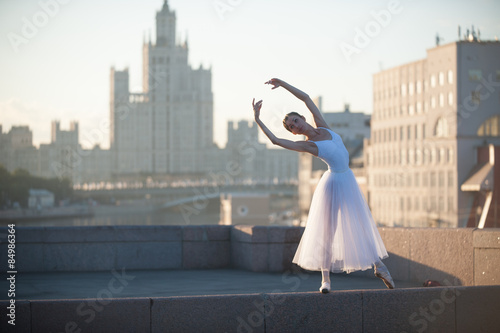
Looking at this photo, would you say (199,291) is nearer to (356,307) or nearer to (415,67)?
(356,307)

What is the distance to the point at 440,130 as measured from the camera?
237 ft

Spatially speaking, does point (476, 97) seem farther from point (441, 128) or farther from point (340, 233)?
point (340, 233)

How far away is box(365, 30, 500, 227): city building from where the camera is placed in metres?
68.9

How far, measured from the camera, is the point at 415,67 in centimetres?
7794

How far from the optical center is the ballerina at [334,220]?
7.87 metres

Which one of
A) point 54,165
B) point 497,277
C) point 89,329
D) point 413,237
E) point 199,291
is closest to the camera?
point 89,329

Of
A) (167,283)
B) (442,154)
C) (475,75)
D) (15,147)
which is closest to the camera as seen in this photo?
(167,283)

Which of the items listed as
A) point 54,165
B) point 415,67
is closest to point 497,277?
point 415,67

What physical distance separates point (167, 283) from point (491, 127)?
207 feet

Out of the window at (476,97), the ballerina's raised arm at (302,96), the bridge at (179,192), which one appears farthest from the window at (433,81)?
the bridge at (179,192)

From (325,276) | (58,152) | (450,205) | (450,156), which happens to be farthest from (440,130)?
(58,152)

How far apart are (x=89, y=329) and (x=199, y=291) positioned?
2.91 metres

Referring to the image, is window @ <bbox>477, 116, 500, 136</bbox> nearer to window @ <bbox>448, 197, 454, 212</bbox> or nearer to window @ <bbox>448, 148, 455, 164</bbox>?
window @ <bbox>448, 148, 455, 164</bbox>

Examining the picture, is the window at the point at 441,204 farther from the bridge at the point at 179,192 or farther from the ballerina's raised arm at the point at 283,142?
the bridge at the point at 179,192
